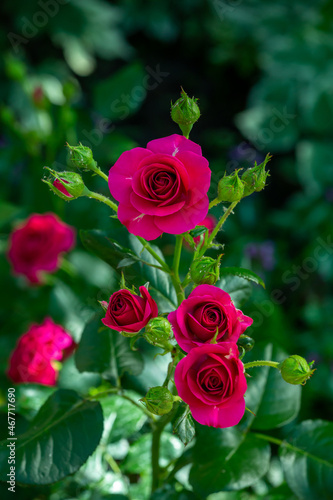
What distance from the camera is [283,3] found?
260cm

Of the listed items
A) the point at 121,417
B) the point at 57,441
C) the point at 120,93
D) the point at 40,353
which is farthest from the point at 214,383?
the point at 120,93

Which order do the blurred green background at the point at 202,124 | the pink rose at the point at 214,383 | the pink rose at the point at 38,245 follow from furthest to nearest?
the blurred green background at the point at 202,124, the pink rose at the point at 38,245, the pink rose at the point at 214,383

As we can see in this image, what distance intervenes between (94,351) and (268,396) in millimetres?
276

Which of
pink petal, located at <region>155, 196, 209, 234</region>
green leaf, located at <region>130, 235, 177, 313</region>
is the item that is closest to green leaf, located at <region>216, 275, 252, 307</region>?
green leaf, located at <region>130, 235, 177, 313</region>

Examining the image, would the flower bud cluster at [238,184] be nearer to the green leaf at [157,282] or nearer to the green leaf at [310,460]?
the green leaf at [157,282]

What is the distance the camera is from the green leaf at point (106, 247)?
0.55 metres

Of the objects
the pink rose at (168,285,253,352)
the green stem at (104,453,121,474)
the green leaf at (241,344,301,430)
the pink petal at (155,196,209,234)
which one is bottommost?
the green stem at (104,453,121,474)

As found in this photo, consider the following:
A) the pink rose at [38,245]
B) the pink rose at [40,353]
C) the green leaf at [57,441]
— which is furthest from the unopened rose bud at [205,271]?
the pink rose at [38,245]

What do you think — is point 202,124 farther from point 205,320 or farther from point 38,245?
point 205,320

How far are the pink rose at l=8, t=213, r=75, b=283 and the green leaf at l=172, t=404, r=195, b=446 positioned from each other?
740mm

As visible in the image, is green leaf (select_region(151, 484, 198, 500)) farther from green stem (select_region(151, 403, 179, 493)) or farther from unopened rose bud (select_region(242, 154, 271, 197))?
unopened rose bud (select_region(242, 154, 271, 197))

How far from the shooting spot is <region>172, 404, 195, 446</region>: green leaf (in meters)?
0.46

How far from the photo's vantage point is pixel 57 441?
56 centimetres

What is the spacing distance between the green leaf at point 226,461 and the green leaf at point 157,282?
18cm
